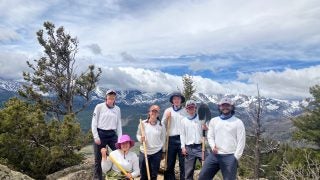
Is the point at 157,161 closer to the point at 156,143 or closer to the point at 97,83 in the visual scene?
the point at 156,143

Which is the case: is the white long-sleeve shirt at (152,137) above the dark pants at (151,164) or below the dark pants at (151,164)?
above

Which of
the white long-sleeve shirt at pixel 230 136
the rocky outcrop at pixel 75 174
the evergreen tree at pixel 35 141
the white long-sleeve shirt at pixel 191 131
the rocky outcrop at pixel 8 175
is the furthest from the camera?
the evergreen tree at pixel 35 141

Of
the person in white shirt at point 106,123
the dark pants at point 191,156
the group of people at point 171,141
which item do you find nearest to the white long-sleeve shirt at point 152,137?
the group of people at point 171,141

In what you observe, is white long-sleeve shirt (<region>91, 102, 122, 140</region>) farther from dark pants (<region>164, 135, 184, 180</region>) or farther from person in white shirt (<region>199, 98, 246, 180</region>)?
person in white shirt (<region>199, 98, 246, 180</region>)

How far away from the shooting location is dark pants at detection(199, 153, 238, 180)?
804 cm

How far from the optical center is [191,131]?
359 inches

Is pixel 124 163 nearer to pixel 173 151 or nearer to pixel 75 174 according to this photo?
pixel 173 151

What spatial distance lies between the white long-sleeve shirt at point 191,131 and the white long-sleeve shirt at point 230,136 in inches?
37.3

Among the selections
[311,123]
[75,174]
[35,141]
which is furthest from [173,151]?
[311,123]

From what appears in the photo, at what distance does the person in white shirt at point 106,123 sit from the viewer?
9.52 meters

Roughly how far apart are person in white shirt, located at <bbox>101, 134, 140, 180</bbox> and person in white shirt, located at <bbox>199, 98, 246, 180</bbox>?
1.58 meters

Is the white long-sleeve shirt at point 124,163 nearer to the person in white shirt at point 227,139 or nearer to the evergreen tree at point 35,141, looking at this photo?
the person in white shirt at point 227,139

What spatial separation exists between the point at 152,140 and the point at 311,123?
39635 millimetres

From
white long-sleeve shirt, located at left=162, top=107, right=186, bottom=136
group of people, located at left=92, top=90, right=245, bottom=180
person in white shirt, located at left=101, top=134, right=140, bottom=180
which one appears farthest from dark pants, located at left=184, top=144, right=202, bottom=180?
person in white shirt, located at left=101, top=134, right=140, bottom=180
